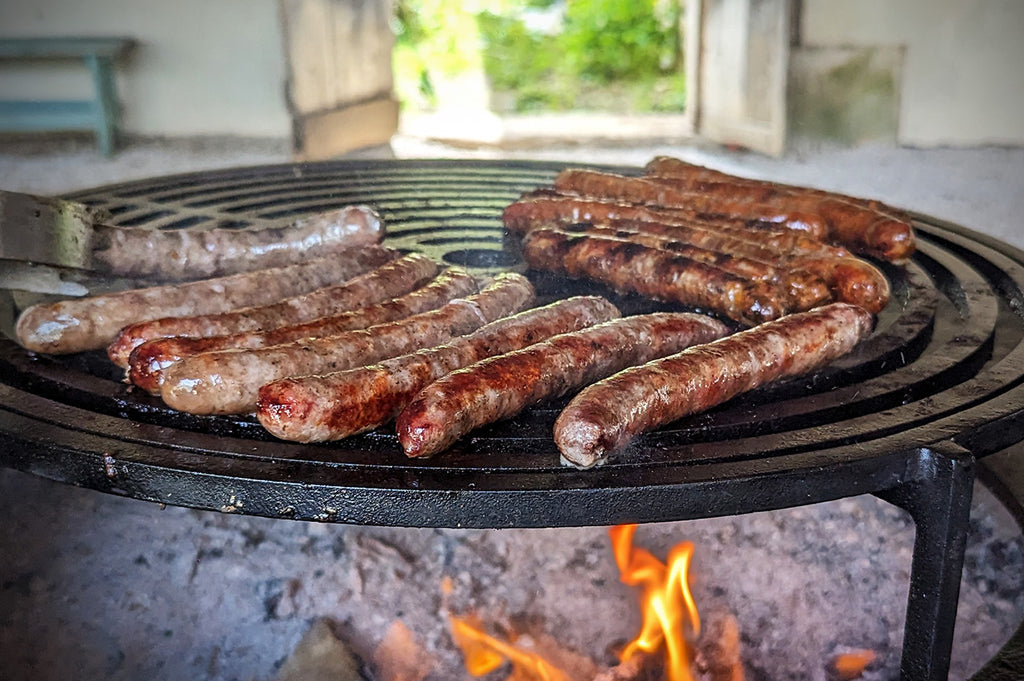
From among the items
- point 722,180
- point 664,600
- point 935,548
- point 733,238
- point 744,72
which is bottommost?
point 664,600

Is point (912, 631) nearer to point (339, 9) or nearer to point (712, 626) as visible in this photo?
point (712, 626)

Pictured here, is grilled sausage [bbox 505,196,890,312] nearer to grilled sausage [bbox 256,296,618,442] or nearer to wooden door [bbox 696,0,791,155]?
grilled sausage [bbox 256,296,618,442]

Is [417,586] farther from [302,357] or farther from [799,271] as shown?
[799,271]

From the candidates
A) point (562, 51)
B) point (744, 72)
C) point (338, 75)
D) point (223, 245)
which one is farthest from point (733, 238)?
point (562, 51)

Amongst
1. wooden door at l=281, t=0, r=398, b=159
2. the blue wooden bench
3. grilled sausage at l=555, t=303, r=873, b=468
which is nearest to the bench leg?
the blue wooden bench

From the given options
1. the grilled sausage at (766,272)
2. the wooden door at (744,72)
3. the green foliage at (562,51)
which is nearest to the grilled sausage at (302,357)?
the grilled sausage at (766,272)

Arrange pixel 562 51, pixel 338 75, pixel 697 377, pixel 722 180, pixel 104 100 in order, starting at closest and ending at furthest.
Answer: pixel 697 377 → pixel 722 180 → pixel 104 100 → pixel 338 75 → pixel 562 51

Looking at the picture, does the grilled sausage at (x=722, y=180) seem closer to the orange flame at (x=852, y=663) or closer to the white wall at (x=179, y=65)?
the orange flame at (x=852, y=663)
